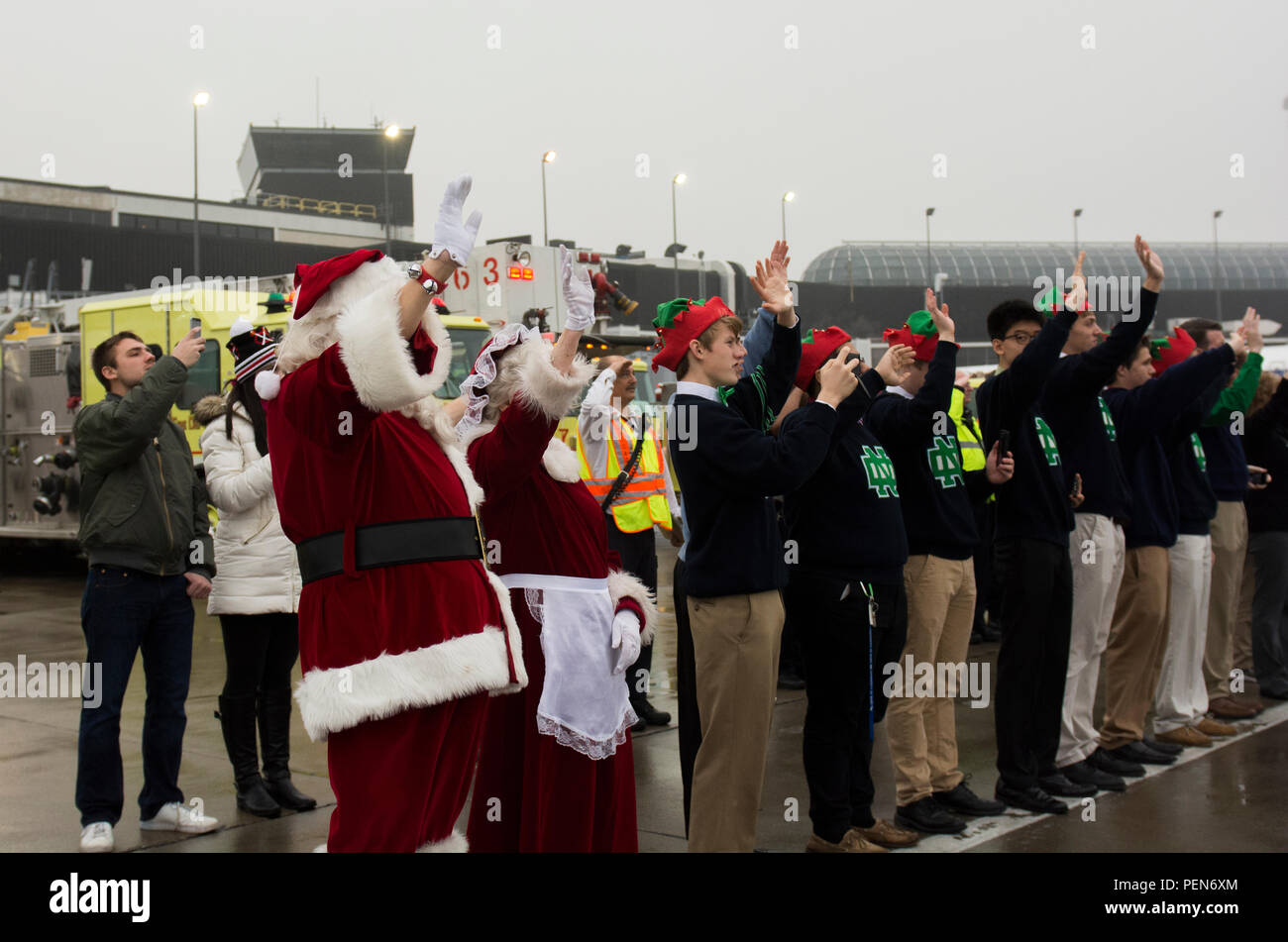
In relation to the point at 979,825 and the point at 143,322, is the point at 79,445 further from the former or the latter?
the point at 143,322

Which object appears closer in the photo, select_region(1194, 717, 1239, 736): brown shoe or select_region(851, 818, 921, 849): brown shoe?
select_region(851, 818, 921, 849): brown shoe

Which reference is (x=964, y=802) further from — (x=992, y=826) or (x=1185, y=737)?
(x=1185, y=737)

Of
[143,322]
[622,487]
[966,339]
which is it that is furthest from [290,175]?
[622,487]

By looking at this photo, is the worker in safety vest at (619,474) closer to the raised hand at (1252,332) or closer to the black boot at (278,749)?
the black boot at (278,749)

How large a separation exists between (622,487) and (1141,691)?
3.16 m

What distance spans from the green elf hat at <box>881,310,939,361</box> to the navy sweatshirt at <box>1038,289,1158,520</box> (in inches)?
29.2

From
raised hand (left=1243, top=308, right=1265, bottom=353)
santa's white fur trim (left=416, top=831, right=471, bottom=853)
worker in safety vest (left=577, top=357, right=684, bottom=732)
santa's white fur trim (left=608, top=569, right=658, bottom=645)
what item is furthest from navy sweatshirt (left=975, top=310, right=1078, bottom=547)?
santa's white fur trim (left=416, top=831, right=471, bottom=853)

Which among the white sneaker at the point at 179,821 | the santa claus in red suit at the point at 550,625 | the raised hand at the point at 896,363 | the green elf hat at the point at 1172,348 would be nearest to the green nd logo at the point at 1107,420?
the green elf hat at the point at 1172,348

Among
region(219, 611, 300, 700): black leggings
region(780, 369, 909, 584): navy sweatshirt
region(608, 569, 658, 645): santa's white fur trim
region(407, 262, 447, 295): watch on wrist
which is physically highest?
region(407, 262, 447, 295): watch on wrist

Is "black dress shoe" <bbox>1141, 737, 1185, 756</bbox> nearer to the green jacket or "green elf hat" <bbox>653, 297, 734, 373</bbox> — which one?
"green elf hat" <bbox>653, 297, 734, 373</bbox>

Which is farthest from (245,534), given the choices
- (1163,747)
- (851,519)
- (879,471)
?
(1163,747)

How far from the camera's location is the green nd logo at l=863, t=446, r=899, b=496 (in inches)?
195

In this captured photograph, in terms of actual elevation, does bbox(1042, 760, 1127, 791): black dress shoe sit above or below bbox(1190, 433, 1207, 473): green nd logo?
below

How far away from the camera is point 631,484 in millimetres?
7555
